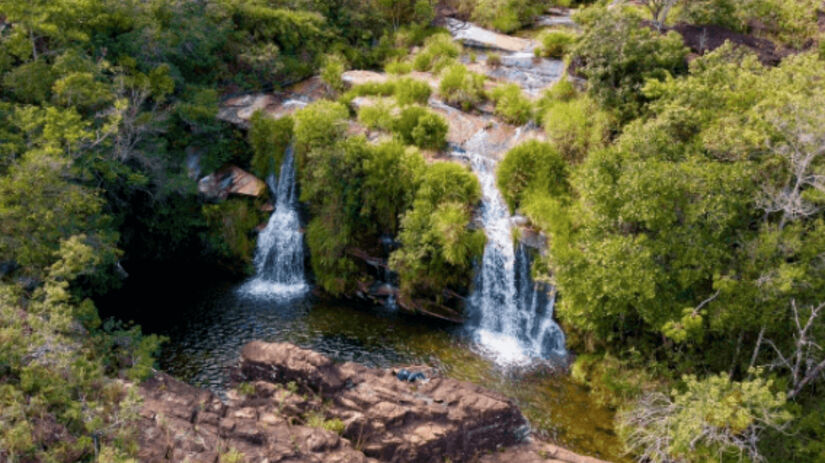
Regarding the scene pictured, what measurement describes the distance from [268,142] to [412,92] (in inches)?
289

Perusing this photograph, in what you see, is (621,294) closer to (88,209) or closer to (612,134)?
(612,134)

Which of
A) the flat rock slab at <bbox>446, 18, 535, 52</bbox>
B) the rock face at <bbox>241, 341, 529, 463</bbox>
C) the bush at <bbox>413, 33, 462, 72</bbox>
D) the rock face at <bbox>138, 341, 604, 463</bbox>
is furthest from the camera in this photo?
the flat rock slab at <bbox>446, 18, 535, 52</bbox>

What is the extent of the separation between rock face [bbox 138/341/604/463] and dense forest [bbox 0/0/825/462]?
184 centimetres

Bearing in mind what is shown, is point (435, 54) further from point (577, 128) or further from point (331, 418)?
point (331, 418)

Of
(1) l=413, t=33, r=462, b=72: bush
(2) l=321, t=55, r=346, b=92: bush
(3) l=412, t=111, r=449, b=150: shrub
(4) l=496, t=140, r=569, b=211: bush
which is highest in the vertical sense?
(1) l=413, t=33, r=462, b=72: bush

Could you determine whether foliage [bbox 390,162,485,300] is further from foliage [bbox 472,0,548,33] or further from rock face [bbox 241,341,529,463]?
foliage [bbox 472,0,548,33]

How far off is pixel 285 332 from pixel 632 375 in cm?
1285

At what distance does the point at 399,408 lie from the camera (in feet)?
54.3

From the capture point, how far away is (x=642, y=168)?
54.7 feet

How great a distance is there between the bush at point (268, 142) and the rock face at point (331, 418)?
1097cm

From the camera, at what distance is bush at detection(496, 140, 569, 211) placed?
74.1 ft

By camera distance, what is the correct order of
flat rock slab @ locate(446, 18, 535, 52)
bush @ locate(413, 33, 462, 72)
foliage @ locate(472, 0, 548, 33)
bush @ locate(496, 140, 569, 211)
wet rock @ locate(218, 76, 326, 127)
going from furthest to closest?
foliage @ locate(472, 0, 548, 33)
flat rock slab @ locate(446, 18, 535, 52)
bush @ locate(413, 33, 462, 72)
wet rock @ locate(218, 76, 326, 127)
bush @ locate(496, 140, 569, 211)

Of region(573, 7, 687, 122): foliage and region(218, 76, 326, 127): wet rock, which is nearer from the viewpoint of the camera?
region(573, 7, 687, 122): foliage

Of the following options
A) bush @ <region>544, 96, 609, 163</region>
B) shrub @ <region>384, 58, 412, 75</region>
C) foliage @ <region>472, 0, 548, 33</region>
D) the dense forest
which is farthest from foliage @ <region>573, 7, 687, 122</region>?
foliage @ <region>472, 0, 548, 33</region>
